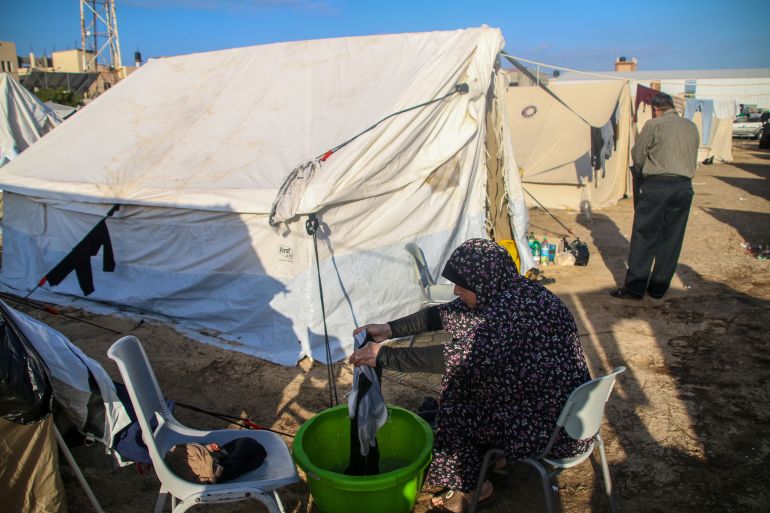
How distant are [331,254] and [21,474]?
2.53 metres

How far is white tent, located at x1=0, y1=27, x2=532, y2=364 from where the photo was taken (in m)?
4.38

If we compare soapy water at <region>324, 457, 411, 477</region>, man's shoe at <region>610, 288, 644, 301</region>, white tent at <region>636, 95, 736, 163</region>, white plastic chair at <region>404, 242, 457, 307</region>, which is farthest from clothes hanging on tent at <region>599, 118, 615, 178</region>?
white tent at <region>636, 95, 736, 163</region>

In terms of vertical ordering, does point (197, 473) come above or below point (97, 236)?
below

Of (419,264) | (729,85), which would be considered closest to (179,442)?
(419,264)

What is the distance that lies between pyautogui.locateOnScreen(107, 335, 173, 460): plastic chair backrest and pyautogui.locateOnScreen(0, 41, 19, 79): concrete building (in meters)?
44.3

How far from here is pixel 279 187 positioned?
4.34m

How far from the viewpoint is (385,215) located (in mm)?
4652

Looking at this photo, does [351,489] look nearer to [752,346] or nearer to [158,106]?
[752,346]

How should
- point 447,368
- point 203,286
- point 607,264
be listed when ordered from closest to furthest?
point 447,368, point 203,286, point 607,264

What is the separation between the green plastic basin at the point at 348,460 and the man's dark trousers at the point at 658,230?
12.9ft

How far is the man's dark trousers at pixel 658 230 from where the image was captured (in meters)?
5.36

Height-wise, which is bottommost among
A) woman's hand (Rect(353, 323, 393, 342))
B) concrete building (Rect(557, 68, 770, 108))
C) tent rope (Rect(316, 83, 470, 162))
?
woman's hand (Rect(353, 323, 393, 342))

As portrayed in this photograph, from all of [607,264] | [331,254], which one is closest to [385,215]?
[331,254]

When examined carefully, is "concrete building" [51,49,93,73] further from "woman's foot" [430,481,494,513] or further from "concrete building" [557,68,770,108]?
"woman's foot" [430,481,494,513]
